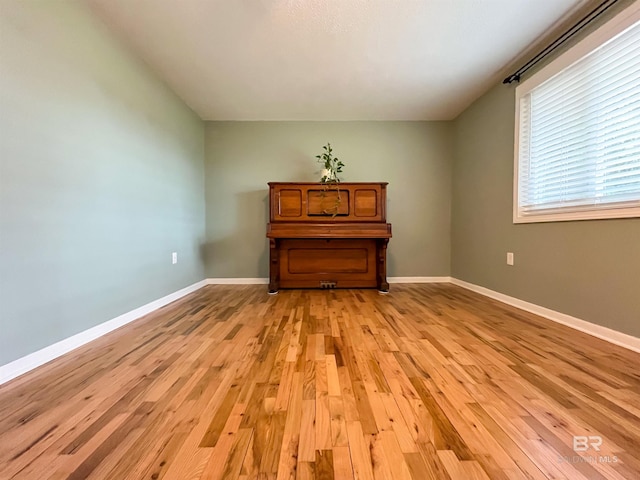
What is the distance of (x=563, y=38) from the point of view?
1.92 m

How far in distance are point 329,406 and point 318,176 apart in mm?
2917

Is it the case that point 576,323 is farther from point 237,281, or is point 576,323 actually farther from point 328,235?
point 237,281

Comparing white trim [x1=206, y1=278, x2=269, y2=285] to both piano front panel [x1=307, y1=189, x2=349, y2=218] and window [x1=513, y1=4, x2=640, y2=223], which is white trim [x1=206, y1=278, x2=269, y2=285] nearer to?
piano front panel [x1=307, y1=189, x2=349, y2=218]

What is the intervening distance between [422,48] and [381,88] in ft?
2.11

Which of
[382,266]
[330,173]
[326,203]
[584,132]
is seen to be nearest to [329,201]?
[326,203]

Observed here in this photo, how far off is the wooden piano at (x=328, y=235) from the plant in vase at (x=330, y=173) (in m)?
0.01

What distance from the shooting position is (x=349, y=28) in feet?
6.33

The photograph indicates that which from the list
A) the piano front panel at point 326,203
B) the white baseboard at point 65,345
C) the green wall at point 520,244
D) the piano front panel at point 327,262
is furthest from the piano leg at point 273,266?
the green wall at point 520,244

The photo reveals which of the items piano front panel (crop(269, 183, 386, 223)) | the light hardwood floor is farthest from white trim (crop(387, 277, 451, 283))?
the light hardwood floor

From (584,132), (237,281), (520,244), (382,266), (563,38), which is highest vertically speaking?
(563,38)

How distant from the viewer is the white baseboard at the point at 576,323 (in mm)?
1517

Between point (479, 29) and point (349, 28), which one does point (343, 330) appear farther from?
point (479, 29)

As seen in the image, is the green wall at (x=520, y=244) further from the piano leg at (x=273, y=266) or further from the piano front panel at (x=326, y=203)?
the piano leg at (x=273, y=266)

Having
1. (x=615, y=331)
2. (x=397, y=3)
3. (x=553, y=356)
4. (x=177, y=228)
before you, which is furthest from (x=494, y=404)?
(x=177, y=228)
